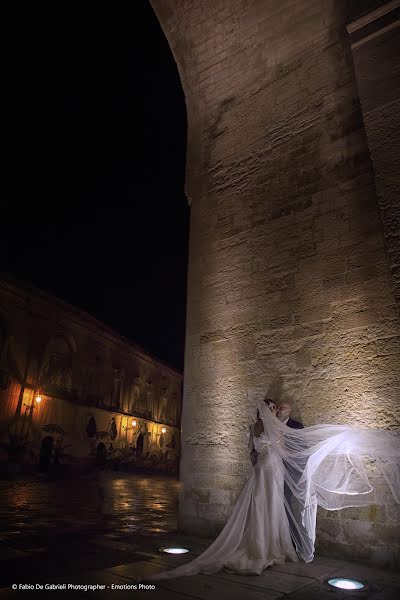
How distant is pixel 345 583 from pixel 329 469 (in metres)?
0.97

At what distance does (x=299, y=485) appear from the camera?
371 centimetres

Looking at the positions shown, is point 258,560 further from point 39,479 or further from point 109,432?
point 109,432

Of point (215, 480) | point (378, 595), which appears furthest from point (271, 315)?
point (378, 595)

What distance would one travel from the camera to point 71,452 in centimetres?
1856

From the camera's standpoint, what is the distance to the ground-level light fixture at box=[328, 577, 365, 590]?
2.89 metres

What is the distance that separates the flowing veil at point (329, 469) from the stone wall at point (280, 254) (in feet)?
0.93

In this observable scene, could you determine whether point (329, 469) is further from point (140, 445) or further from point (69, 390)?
point (140, 445)

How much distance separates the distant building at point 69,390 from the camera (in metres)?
16.5

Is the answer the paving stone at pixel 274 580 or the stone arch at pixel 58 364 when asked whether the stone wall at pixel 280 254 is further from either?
the stone arch at pixel 58 364

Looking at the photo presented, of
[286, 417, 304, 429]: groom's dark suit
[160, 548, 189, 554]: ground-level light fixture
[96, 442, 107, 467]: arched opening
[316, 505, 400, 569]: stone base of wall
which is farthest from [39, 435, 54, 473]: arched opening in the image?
[316, 505, 400, 569]: stone base of wall

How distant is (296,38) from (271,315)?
429 centimetres

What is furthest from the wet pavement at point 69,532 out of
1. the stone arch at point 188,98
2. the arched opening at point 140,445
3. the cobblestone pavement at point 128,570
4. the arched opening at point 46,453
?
the arched opening at point 140,445

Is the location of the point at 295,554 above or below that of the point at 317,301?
below

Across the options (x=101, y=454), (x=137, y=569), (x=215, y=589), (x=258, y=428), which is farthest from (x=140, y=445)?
(x=215, y=589)
